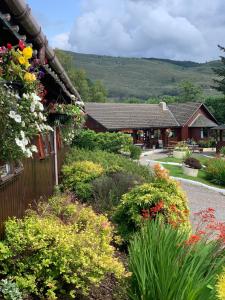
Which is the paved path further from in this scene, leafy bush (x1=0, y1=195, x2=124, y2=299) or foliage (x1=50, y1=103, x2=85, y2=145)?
leafy bush (x1=0, y1=195, x2=124, y2=299)

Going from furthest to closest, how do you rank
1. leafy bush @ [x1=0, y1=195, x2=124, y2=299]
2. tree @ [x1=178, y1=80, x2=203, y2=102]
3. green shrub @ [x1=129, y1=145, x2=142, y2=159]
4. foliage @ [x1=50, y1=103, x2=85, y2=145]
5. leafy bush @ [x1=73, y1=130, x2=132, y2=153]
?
tree @ [x1=178, y1=80, x2=203, y2=102], green shrub @ [x1=129, y1=145, x2=142, y2=159], leafy bush @ [x1=73, y1=130, x2=132, y2=153], foliage @ [x1=50, y1=103, x2=85, y2=145], leafy bush @ [x1=0, y1=195, x2=124, y2=299]

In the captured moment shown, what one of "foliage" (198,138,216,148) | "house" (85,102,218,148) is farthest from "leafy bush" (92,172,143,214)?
"foliage" (198,138,216,148)

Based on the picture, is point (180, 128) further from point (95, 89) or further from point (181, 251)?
point (181, 251)

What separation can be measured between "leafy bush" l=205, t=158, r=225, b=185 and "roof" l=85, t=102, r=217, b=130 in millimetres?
20562

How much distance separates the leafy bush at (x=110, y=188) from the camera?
32.0ft

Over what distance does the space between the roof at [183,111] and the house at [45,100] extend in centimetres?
4172

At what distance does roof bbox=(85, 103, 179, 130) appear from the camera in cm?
4531

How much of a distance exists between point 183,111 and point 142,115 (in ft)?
21.0

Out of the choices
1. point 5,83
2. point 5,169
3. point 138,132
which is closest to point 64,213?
point 5,169

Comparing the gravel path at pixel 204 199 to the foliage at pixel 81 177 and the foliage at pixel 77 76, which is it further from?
the foliage at pixel 77 76

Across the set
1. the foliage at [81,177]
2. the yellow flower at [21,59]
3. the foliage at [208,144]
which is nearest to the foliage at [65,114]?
the foliage at [81,177]

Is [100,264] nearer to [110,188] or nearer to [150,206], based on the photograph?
[150,206]

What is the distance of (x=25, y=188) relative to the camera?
7.12 m

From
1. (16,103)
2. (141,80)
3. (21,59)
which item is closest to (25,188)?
(16,103)
